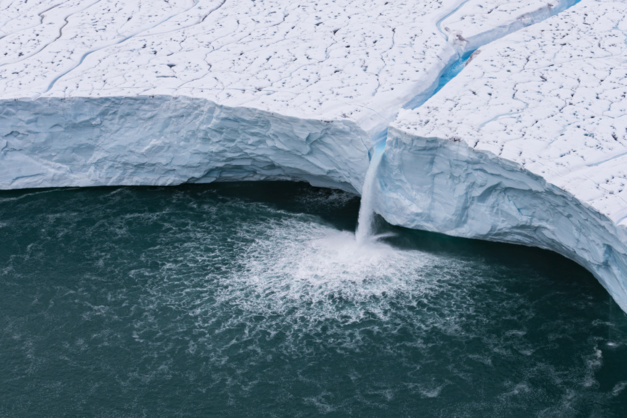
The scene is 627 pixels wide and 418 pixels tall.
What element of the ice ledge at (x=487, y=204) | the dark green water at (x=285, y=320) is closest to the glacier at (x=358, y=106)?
the ice ledge at (x=487, y=204)

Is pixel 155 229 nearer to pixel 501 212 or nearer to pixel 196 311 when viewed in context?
pixel 196 311

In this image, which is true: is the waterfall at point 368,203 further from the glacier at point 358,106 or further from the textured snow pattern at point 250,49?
the textured snow pattern at point 250,49

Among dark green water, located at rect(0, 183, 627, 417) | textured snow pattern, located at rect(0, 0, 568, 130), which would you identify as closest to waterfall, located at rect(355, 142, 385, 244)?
dark green water, located at rect(0, 183, 627, 417)

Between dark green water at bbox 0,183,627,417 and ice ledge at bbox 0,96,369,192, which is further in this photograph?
ice ledge at bbox 0,96,369,192

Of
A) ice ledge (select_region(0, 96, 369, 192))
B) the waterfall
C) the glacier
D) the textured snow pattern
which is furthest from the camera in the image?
the textured snow pattern

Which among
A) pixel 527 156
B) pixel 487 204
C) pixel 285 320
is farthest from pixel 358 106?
pixel 285 320

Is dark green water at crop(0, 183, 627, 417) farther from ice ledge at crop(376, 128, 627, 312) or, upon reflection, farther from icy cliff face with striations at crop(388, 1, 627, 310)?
icy cliff face with striations at crop(388, 1, 627, 310)

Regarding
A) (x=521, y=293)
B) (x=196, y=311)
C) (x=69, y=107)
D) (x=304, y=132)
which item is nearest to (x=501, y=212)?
(x=521, y=293)
